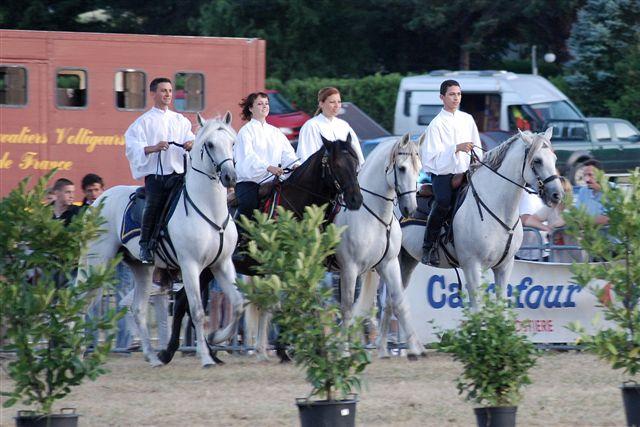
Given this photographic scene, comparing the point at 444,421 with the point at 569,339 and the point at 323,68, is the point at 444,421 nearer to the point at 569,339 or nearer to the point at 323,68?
the point at 569,339

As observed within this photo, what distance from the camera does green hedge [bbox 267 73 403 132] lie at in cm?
3788

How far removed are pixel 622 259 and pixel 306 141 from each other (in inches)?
186

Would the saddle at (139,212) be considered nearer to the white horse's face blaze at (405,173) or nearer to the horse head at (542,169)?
the white horse's face blaze at (405,173)

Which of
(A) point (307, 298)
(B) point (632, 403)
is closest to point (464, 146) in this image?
(B) point (632, 403)

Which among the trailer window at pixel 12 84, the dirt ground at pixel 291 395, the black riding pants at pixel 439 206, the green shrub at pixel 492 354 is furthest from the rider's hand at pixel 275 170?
the trailer window at pixel 12 84

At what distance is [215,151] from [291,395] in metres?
2.50

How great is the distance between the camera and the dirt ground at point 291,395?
29.5 feet

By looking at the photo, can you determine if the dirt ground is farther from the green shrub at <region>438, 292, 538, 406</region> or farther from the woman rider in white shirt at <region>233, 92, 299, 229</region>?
the woman rider in white shirt at <region>233, 92, 299, 229</region>

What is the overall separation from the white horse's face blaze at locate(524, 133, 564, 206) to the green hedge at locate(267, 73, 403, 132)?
2587cm

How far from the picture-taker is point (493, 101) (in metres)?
31.4

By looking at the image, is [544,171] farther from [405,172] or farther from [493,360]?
[493,360]

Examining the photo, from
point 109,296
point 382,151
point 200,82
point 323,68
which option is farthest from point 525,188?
point 323,68

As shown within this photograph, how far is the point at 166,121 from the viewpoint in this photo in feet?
40.7

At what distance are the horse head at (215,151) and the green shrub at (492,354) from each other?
3.70 m
